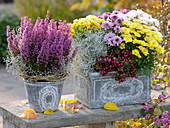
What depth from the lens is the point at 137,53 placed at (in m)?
2.41

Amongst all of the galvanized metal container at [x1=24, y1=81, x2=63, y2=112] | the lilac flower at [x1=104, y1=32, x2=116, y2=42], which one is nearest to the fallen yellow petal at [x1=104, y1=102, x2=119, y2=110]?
the galvanized metal container at [x1=24, y1=81, x2=63, y2=112]

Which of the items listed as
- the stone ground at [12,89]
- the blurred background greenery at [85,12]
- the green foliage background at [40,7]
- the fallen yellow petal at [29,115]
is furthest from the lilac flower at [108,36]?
the green foliage background at [40,7]

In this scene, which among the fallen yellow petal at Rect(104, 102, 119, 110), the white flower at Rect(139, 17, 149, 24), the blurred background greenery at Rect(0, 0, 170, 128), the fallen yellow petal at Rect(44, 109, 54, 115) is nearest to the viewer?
the fallen yellow petal at Rect(44, 109, 54, 115)

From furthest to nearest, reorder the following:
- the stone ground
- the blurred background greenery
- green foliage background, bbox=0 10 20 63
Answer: green foliage background, bbox=0 10 20 63, the stone ground, the blurred background greenery

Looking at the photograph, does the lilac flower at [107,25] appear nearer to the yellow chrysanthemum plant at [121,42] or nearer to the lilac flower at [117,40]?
the yellow chrysanthemum plant at [121,42]

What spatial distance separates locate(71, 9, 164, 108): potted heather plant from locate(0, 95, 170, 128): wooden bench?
0.31 feet

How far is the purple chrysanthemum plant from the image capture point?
2240 millimetres

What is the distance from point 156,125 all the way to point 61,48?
1013 millimetres

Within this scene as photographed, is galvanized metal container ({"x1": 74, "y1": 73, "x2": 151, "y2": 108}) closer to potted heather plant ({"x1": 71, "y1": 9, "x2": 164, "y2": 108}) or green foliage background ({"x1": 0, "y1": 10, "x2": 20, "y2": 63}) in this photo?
potted heather plant ({"x1": 71, "y1": 9, "x2": 164, "y2": 108})

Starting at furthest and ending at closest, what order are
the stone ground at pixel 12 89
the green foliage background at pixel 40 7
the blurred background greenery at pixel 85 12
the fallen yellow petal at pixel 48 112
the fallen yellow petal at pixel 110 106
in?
the green foliage background at pixel 40 7 → the stone ground at pixel 12 89 → the blurred background greenery at pixel 85 12 → the fallen yellow petal at pixel 110 106 → the fallen yellow petal at pixel 48 112

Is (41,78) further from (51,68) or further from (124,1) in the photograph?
(124,1)

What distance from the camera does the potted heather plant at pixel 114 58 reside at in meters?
2.42

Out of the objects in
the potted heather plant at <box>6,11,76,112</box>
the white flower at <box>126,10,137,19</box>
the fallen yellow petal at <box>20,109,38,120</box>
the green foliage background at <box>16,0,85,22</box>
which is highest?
the green foliage background at <box>16,0,85,22</box>

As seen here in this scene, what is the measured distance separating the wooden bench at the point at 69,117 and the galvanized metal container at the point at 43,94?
61mm
